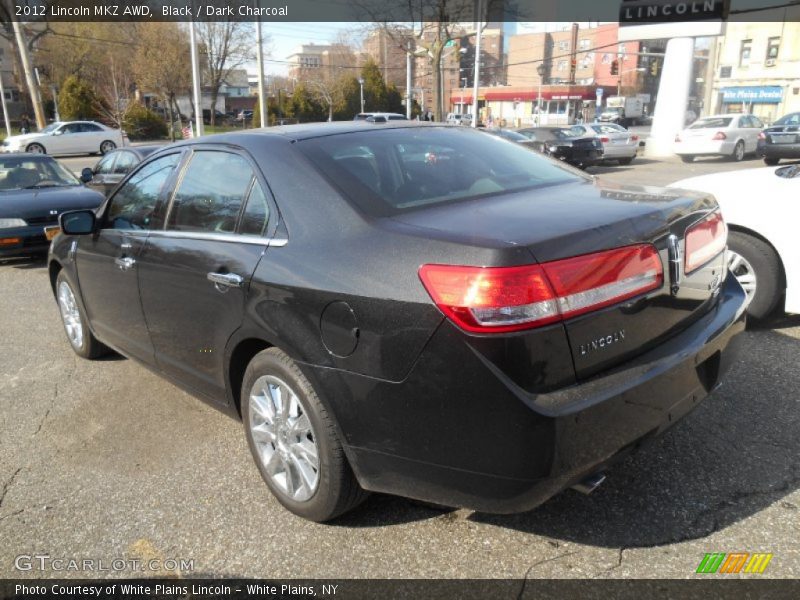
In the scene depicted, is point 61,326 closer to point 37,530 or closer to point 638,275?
point 37,530

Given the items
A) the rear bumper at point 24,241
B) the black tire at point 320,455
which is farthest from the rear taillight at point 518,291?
the rear bumper at point 24,241

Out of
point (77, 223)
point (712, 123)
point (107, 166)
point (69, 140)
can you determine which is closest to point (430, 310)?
point (77, 223)

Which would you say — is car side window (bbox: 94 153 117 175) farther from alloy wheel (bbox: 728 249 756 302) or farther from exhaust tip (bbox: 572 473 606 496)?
exhaust tip (bbox: 572 473 606 496)

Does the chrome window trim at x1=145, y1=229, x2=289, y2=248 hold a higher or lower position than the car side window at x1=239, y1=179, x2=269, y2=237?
lower

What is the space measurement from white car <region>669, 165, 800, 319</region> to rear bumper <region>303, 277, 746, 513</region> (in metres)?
2.46

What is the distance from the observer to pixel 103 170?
1156cm

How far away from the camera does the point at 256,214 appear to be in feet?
9.16

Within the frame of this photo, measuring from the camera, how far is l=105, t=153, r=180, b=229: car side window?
357 cm

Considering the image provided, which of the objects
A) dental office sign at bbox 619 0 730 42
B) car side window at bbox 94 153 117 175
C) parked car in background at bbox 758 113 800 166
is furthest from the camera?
dental office sign at bbox 619 0 730 42

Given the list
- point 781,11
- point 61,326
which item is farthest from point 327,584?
point 781,11

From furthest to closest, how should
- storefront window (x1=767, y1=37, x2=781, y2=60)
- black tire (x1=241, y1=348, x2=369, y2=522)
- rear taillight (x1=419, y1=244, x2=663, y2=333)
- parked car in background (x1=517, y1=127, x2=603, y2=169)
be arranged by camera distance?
storefront window (x1=767, y1=37, x2=781, y2=60), parked car in background (x1=517, y1=127, x2=603, y2=169), black tire (x1=241, y1=348, x2=369, y2=522), rear taillight (x1=419, y1=244, x2=663, y2=333)

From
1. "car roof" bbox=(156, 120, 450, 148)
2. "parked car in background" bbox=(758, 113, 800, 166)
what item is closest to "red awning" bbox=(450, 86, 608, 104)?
"parked car in background" bbox=(758, 113, 800, 166)

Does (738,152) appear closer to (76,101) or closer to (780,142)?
(780,142)

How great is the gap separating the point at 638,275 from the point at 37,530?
271cm
